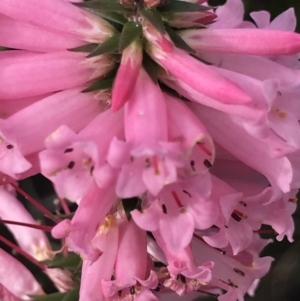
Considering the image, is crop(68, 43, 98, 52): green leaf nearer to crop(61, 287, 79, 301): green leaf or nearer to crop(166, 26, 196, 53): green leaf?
crop(166, 26, 196, 53): green leaf

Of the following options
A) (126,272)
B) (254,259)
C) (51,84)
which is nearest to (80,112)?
(51,84)

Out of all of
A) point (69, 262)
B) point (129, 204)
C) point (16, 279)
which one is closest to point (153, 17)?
point (129, 204)

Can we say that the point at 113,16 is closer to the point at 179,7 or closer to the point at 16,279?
the point at 179,7

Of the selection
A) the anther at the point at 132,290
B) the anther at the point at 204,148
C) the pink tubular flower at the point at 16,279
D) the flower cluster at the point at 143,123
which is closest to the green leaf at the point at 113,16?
the flower cluster at the point at 143,123

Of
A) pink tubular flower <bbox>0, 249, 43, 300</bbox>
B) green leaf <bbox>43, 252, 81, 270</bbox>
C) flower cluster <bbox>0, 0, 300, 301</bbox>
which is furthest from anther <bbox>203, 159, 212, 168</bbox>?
pink tubular flower <bbox>0, 249, 43, 300</bbox>

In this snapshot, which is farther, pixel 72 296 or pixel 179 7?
pixel 72 296

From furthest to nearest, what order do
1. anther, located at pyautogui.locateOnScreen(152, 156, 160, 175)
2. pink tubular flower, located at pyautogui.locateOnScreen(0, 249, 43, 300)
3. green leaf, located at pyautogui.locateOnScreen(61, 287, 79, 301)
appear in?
1. pink tubular flower, located at pyautogui.locateOnScreen(0, 249, 43, 300)
2. green leaf, located at pyautogui.locateOnScreen(61, 287, 79, 301)
3. anther, located at pyautogui.locateOnScreen(152, 156, 160, 175)
